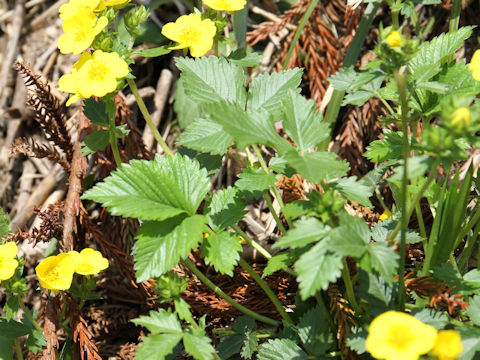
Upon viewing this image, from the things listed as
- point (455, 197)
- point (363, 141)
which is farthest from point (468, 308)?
point (363, 141)

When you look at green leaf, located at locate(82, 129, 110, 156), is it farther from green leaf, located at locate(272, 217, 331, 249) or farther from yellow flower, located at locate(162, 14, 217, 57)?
green leaf, located at locate(272, 217, 331, 249)

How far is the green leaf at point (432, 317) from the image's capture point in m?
1.32

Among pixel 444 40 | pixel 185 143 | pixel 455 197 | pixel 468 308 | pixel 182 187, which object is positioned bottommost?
pixel 468 308

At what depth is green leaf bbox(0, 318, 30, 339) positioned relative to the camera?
5.82ft

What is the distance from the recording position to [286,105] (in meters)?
1.47

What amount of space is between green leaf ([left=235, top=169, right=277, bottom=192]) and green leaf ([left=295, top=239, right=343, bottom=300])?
26 cm

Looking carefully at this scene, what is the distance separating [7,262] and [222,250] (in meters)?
0.72

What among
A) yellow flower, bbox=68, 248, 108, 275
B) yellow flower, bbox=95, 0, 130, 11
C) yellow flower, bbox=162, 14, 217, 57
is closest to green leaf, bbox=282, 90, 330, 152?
yellow flower, bbox=162, 14, 217, 57

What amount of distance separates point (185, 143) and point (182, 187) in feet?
0.43

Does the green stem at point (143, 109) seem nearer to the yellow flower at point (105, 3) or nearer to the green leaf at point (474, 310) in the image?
the yellow flower at point (105, 3)

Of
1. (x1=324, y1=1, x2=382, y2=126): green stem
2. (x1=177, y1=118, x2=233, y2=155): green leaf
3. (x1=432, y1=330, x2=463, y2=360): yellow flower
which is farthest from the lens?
(x1=324, y1=1, x2=382, y2=126): green stem

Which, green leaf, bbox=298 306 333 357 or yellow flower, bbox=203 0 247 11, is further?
yellow flower, bbox=203 0 247 11

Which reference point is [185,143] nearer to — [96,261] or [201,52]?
[201,52]

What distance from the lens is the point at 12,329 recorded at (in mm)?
1779
